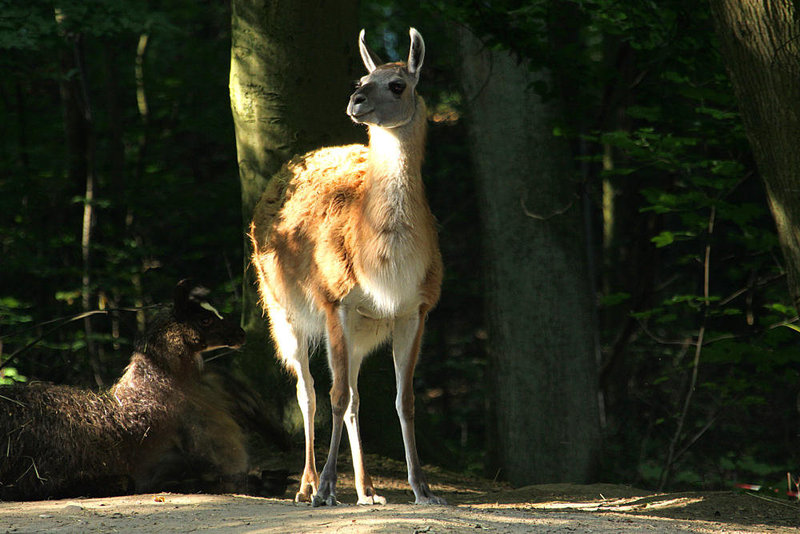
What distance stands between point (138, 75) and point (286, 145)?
Result: 7.04 metres

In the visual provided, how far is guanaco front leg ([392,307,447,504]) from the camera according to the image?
5668 millimetres

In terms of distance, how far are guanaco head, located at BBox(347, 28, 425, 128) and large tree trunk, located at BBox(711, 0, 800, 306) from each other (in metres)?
1.80

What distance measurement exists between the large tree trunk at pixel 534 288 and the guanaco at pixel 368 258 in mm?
2583

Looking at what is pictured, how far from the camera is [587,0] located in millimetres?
7734

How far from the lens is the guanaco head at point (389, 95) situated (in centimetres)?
560

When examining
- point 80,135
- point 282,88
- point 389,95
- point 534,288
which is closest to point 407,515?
point 389,95

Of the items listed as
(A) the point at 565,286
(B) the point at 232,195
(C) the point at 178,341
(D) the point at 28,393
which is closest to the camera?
(D) the point at 28,393

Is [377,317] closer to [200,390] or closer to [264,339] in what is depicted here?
[200,390]

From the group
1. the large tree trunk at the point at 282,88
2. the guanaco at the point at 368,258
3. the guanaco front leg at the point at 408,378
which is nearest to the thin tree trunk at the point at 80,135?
the large tree trunk at the point at 282,88

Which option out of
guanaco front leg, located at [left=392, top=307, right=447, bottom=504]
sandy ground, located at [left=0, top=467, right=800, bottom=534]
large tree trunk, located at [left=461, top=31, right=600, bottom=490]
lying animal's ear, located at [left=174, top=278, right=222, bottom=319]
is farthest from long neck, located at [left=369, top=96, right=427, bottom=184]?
large tree trunk, located at [left=461, top=31, right=600, bottom=490]

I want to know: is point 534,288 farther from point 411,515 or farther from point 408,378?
point 411,515

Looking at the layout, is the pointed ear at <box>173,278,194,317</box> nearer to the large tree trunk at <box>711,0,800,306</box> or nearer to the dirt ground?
the dirt ground

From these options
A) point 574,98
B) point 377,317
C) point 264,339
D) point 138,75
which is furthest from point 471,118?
point 138,75

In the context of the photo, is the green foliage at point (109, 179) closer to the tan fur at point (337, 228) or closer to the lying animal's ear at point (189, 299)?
the tan fur at point (337, 228)
